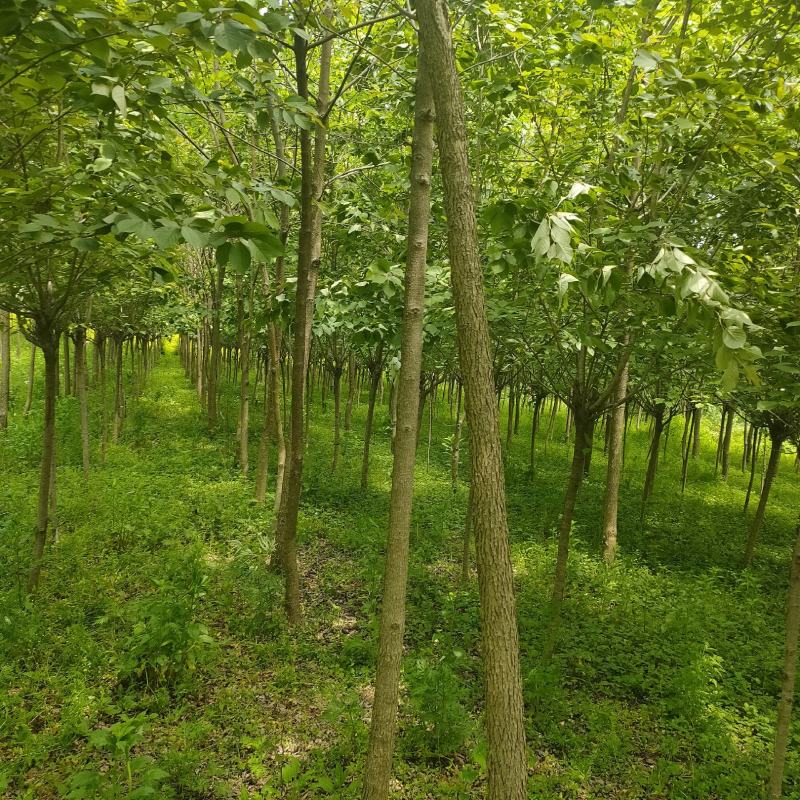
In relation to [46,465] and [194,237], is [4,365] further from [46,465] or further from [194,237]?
[194,237]

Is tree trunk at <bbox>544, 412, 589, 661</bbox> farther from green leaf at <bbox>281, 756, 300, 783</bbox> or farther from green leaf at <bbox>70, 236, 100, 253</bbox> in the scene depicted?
green leaf at <bbox>70, 236, 100, 253</bbox>

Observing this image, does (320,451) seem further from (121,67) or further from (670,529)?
(121,67)

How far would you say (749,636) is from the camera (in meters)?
7.55

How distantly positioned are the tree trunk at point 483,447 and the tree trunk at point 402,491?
88cm

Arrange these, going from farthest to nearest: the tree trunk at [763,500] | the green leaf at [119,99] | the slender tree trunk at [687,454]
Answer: the slender tree trunk at [687,454], the tree trunk at [763,500], the green leaf at [119,99]

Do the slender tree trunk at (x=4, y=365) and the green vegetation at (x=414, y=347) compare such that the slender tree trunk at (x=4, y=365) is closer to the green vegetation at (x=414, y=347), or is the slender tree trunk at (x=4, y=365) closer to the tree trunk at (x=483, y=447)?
the green vegetation at (x=414, y=347)

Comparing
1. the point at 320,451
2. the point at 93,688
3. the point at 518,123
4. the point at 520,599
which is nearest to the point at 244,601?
the point at 93,688

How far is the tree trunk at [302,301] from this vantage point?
516 cm

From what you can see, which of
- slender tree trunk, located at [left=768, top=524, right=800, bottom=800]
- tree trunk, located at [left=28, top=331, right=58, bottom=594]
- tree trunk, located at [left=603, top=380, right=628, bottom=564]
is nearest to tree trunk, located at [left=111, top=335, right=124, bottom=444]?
tree trunk, located at [left=28, top=331, right=58, bottom=594]

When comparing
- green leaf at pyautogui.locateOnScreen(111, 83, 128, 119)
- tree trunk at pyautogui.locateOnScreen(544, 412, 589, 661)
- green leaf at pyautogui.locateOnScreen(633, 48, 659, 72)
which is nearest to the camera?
green leaf at pyautogui.locateOnScreen(111, 83, 128, 119)

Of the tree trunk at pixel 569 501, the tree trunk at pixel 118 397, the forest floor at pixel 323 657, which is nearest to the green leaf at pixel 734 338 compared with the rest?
the tree trunk at pixel 569 501

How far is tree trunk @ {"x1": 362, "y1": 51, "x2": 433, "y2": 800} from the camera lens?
3232mm

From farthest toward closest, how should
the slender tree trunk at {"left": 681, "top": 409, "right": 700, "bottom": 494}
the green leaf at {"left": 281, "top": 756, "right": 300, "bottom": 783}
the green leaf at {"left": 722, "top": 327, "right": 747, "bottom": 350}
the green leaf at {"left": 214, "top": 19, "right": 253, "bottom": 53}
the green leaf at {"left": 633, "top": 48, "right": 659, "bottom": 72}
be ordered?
the slender tree trunk at {"left": 681, "top": 409, "right": 700, "bottom": 494} < the green leaf at {"left": 281, "top": 756, "right": 300, "bottom": 783} < the green leaf at {"left": 633, "top": 48, "right": 659, "bottom": 72} < the green leaf at {"left": 214, "top": 19, "right": 253, "bottom": 53} < the green leaf at {"left": 722, "top": 327, "right": 747, "bottom": 350}

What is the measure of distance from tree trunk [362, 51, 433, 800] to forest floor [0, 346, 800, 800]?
0.91 m
